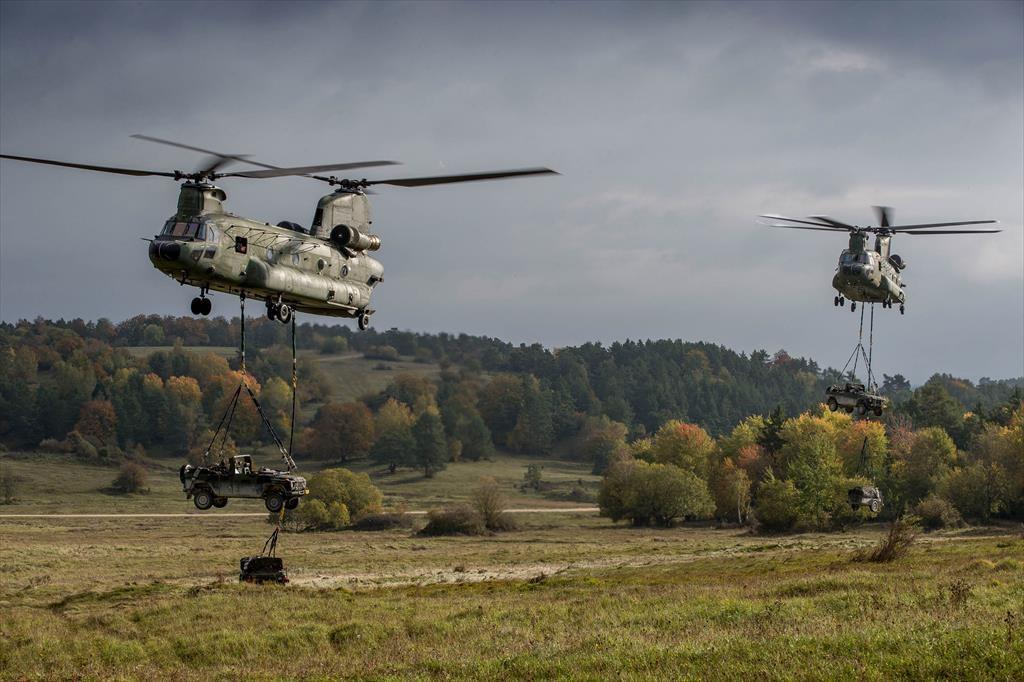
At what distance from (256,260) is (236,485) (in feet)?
24.3

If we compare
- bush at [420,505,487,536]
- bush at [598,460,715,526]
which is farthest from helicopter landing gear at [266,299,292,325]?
bush at [598,460,715,526]

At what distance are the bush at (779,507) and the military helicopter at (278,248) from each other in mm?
79093

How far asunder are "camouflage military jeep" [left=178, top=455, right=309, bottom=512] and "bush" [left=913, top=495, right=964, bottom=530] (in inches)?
3386

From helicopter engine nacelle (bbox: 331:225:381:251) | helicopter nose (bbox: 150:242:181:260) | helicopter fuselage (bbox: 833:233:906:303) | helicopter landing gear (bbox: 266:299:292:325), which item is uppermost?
helicopter fuselage (bbox: 833:233:906:303)

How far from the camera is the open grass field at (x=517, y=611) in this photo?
33750mm

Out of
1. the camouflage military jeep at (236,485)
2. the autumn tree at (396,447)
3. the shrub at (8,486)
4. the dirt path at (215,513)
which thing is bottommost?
the dirt path at (215,513)

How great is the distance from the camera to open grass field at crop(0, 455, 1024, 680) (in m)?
33.8

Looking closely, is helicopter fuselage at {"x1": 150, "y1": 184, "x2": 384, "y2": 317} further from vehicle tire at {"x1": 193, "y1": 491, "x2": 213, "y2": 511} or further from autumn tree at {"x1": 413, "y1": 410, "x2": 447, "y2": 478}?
autumn tree at {"x1": 413, "y1": 410, "x2": 447, "y2": 478}

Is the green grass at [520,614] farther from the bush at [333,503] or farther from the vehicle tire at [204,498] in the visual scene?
the bush at [333,503]

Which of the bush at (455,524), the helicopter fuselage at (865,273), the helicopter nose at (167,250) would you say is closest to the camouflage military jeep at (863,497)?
the helicopter fuselage at (865,273)

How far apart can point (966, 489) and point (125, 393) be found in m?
138

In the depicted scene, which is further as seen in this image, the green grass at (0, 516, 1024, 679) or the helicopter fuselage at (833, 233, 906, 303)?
the helicopter fuselage at (833, 233, 906, 303)

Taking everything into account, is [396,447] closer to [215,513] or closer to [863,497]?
[215,513]

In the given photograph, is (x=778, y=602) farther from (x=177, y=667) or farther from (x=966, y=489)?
(x=966, y=489)
